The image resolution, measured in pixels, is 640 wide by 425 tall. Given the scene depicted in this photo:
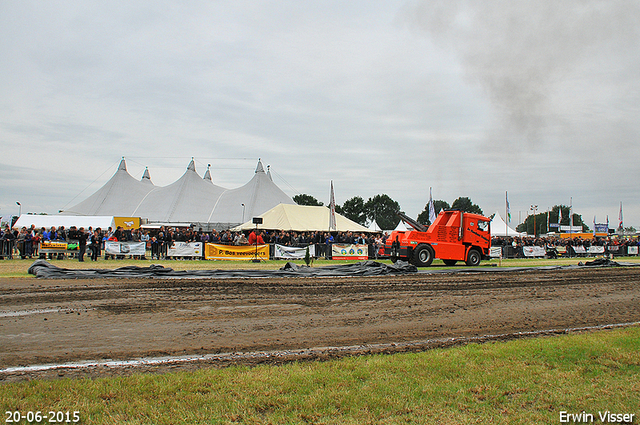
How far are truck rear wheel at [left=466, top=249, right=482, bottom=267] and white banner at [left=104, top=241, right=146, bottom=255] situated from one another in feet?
56.8

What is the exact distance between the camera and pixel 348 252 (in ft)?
84.8

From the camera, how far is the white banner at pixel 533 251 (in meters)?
32.5

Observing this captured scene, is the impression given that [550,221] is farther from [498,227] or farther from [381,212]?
[498,227]

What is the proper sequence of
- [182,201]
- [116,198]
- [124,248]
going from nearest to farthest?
[124,248] → [182,201] → [116,198]

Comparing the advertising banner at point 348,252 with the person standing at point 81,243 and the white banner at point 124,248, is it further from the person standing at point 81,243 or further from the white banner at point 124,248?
the person standing at point 81,243

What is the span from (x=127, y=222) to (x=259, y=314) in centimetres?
3416

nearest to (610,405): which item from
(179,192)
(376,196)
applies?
(179,192)

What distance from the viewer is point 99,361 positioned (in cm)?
523

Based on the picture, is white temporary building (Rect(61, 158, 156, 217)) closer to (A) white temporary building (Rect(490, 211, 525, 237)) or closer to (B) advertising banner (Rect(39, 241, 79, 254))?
(B) advertising banner (Rect(39, 241, 79, 254))

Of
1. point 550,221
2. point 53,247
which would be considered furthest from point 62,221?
point 550,221

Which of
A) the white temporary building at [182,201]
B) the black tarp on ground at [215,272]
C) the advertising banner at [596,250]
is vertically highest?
the white temporary building at [182,201]

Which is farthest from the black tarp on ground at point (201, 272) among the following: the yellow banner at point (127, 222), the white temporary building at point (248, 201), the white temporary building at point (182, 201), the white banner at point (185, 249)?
the white temporary building at point (182, 201)

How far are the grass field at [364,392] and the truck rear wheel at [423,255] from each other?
600 inches

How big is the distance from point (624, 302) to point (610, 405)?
7822 millimetres
